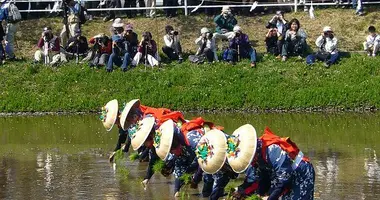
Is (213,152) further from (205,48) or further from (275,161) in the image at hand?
(205,48)

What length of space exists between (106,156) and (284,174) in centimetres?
762

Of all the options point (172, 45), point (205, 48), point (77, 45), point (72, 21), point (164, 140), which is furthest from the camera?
point (72, 21)

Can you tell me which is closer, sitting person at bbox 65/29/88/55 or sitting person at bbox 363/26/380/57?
sitting person at bbox 363/26/380/57

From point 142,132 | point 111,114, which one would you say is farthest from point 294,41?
point 142,132

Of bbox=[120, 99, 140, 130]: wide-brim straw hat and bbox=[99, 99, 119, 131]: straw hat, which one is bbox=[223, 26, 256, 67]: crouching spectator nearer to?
bbox=[99, 99, 119, 131]: straw hat

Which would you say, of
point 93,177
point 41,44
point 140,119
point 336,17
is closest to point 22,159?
point 93,177

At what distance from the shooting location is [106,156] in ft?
57.6

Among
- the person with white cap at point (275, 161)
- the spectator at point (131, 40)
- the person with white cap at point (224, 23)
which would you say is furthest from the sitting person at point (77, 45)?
the person with white cap at point (275, 161)

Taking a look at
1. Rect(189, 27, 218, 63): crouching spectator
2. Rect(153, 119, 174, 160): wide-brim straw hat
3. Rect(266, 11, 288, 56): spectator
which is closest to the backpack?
Rect(189, 27, 218, 63): crouching spectator

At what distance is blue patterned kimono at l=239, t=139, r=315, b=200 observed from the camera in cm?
1042

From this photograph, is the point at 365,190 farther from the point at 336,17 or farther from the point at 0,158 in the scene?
the point at 336,17

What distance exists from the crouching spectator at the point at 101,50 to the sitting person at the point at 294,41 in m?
4.79

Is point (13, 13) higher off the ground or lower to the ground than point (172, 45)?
higher

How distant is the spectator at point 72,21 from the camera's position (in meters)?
26.9
